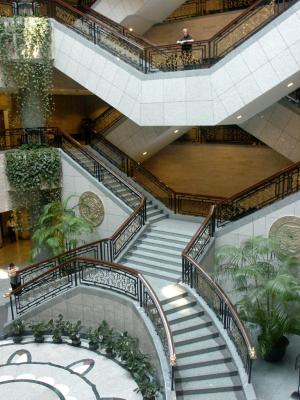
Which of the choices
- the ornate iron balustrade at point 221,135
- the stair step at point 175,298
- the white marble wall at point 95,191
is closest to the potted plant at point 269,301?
the stair step at point 175,298

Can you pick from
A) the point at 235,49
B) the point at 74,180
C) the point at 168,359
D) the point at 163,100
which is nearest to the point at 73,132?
the point at 74,180

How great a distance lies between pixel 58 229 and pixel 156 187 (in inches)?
194

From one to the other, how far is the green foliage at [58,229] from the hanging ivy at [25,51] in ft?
14.4

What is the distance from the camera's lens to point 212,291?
9.59 meters

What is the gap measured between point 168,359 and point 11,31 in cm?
1111

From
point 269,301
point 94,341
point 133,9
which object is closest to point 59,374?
point 94,341

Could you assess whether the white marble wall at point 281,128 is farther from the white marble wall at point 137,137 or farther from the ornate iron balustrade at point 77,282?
the ornate iron balustrade at point 77,282

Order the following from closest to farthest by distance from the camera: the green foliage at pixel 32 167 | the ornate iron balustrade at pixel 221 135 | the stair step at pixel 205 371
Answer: the stair step at pixel 205 371
the green foliage at pixel 32 167
the ornate iron balustrade at pixel 221 135

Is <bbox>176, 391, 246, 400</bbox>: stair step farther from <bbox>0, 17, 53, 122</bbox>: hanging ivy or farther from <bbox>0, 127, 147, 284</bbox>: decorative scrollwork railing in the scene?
<bbox>0, 17, 53, 122</bbox>: hanging ivy

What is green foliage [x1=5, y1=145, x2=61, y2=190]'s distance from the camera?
43.8 ft

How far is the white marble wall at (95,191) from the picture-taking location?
13.2 meters

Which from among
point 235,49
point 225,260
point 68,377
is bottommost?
point 68,377

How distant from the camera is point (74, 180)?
45.3 ft

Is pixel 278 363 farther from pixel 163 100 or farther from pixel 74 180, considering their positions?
pixel 74 180
